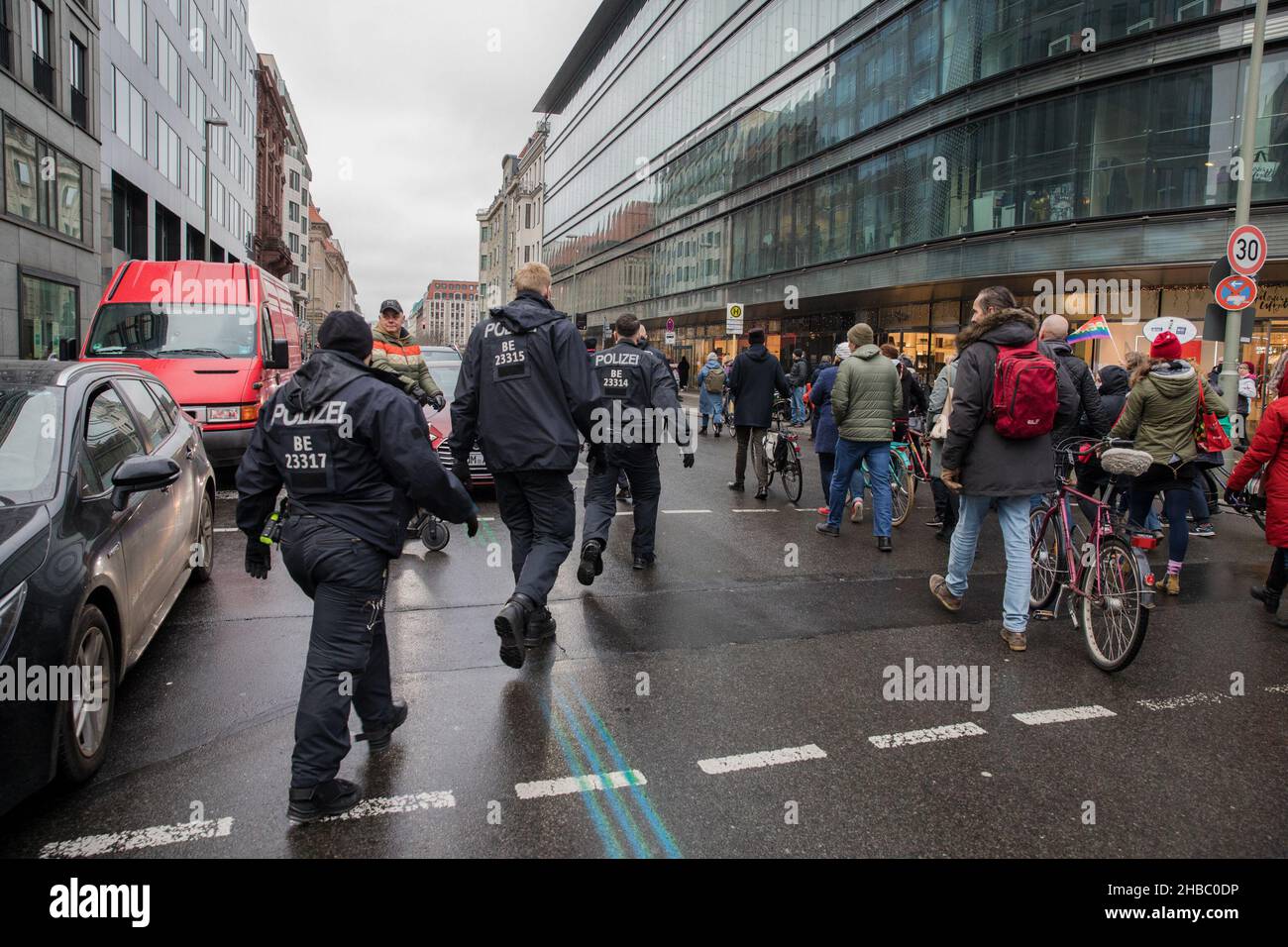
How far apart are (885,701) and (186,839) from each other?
307 cm

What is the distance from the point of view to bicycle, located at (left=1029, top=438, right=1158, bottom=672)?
15.5 feet

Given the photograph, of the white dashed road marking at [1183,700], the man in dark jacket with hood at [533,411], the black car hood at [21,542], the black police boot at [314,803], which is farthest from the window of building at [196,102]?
the white dashed road marking at [1183,700]

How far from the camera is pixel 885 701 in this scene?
4.31 m

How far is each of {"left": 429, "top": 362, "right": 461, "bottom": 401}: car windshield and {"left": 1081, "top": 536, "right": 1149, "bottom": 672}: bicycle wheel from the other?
8.63 metres

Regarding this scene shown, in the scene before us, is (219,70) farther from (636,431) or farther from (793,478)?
(636,431)

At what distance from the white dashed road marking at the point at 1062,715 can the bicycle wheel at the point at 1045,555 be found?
1.58m

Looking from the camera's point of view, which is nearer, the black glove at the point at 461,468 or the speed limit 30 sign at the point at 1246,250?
the black glove at the point at 461,468

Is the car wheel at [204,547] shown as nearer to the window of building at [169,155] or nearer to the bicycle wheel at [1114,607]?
the bicycle wheel at [1114,607]

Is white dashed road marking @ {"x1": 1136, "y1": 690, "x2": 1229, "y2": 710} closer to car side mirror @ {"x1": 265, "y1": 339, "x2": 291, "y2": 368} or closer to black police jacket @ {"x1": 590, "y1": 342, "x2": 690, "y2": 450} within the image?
black police jacket @ {"x1": 590, "y1": 342, "x2": 690, "y2": 450}

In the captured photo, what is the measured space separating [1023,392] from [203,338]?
10.3 m

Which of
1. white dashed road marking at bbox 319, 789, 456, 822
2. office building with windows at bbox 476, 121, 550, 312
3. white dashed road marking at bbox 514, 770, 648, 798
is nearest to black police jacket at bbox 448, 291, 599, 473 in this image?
white dashed road marking at bbox 514, 770, 648, 798

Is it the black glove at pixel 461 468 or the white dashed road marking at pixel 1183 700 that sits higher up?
the black glove at pixel 461 468

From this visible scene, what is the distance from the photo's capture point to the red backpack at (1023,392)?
16.1 feet

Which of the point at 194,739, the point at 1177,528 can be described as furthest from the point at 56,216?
the point at 1177,528
